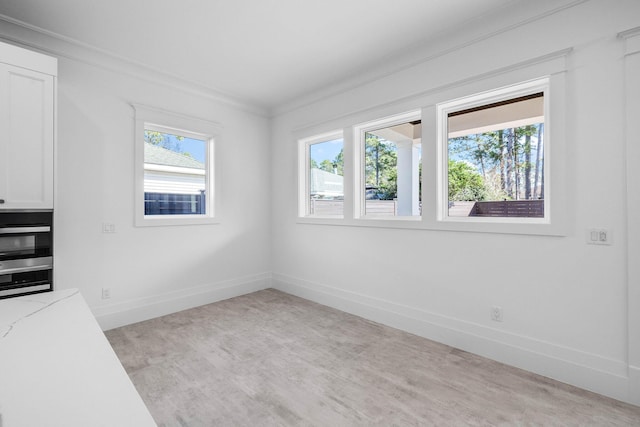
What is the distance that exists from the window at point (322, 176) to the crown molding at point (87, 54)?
1.45 meters

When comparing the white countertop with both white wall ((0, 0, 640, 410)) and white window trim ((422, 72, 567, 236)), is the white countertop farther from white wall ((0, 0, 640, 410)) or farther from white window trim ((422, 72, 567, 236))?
white window trim ((422, 72, 567, 236))

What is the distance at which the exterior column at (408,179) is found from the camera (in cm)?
334

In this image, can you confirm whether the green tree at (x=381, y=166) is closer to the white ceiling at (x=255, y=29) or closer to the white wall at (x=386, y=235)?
the white wall at (x=386, y=235)

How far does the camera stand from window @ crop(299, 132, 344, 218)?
13.8 feet

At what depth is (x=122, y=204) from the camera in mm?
3418

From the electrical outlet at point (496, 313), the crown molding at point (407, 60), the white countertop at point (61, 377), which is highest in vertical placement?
the crown molding at point (407, 60)

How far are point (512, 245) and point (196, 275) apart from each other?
3585mm

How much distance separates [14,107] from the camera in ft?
7.39

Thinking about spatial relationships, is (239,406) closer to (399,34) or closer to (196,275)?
(196,275)

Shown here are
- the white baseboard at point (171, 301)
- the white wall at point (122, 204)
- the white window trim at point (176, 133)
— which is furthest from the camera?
the white window trim at point (176, 133)

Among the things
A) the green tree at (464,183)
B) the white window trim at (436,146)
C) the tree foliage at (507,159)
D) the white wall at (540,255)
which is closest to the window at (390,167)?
the white window trim at (436,146)

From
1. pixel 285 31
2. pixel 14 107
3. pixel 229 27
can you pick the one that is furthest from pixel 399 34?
pixel 14 107

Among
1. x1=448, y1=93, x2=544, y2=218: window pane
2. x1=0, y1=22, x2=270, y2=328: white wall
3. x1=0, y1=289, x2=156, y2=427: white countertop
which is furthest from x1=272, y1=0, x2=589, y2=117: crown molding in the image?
x1=0, y1=289, x2=156, y2=427: white countertop

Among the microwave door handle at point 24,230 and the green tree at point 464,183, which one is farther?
the green tree at point 464,183
